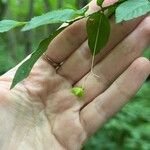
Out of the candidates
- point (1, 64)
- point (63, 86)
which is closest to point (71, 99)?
point (63, 86)

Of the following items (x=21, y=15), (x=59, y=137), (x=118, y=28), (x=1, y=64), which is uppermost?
(x=118, y=28)

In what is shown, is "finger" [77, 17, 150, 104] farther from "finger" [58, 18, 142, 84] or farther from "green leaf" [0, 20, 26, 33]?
"green leaf" [0, 20, 26, 33]

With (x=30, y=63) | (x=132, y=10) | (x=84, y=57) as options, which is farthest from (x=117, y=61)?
(x=132, y=10)

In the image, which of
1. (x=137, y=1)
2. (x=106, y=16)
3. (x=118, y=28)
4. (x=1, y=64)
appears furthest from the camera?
(x=1, y=64)

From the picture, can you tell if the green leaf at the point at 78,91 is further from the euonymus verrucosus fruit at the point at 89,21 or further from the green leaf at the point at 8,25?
the green leaf at the point at 8,25

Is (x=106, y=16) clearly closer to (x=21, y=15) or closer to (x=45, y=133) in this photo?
(x=45, y=133)

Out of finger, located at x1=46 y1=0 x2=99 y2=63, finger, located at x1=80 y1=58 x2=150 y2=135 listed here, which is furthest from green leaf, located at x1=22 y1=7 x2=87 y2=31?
finger, located at x1=80 y1=58 x2=150 y2=135
